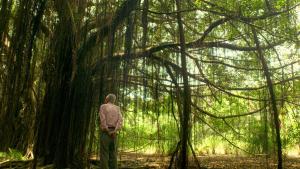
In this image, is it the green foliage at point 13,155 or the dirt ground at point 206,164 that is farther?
the dirt ground at point 206,164

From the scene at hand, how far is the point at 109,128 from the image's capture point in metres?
4.33

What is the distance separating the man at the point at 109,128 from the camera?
4.27 metres

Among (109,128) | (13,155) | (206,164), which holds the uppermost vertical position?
(109,128)

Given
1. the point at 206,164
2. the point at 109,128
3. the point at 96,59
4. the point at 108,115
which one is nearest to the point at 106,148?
the point at 109,128

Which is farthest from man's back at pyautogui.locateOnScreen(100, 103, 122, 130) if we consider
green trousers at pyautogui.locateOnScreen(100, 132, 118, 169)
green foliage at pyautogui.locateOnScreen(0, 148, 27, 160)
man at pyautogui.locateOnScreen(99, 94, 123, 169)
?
green foliage at pyautogui.locateOnScreen(0, 148, 27, 160)

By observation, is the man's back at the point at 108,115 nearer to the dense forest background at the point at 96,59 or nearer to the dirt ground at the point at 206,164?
the dense forest background at the point at 96,59

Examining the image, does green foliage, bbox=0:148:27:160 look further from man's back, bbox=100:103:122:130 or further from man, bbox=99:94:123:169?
man's back, bbox=100:103:122:130

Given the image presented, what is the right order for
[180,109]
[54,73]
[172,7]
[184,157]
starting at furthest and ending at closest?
[180,109] < [172,7] < [54,73] < [184,157]

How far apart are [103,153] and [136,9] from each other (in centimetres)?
181

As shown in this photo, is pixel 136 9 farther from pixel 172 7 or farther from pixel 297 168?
pixel 297 168

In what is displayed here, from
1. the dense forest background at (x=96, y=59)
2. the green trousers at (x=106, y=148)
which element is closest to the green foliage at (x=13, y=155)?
the dense forest background at (x=96, y=59)

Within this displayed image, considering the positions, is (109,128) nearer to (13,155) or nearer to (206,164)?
(13,155)

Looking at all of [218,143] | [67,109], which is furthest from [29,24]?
[218,143]

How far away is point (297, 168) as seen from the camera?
657 centimetres
